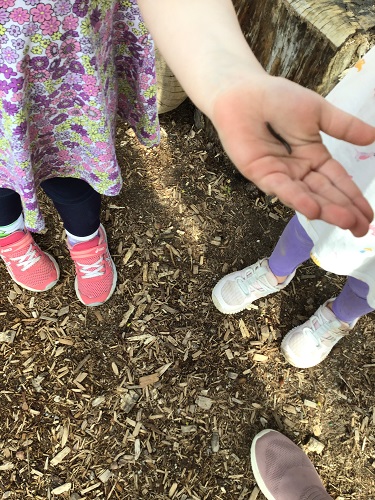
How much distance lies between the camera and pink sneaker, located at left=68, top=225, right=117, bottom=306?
1842 mm

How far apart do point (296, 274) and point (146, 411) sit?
92cm

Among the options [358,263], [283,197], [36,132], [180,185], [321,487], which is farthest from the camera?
[180,185]

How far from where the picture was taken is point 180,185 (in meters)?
2.29

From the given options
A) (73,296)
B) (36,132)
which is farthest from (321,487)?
(36,132)

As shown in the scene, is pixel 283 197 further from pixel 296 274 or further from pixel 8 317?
pixel 8 317

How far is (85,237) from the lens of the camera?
5.87 ft

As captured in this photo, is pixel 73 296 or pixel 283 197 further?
pixel 73 296

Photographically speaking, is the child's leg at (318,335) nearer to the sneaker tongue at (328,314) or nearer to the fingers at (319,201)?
the sneaker tongue at (328,314)

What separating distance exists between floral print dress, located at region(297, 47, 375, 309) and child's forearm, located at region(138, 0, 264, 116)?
13.9 inches

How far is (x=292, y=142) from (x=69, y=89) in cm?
59

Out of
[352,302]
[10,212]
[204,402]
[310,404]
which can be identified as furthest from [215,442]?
[10,212]

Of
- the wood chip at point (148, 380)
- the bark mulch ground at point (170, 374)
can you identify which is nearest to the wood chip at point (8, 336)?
the bark mulch ground at point (170, 374)

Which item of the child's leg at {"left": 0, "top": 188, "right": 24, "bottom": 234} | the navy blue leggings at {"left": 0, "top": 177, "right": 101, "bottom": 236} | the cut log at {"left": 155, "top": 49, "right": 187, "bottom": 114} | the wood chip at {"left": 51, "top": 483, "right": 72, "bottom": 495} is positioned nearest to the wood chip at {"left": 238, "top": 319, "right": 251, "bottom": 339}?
the navy blue leggings at {"left": 0, "top": 177, "right": 101, "bottom": 236}

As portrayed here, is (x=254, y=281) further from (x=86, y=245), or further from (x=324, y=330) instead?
(x=86, y=245)
